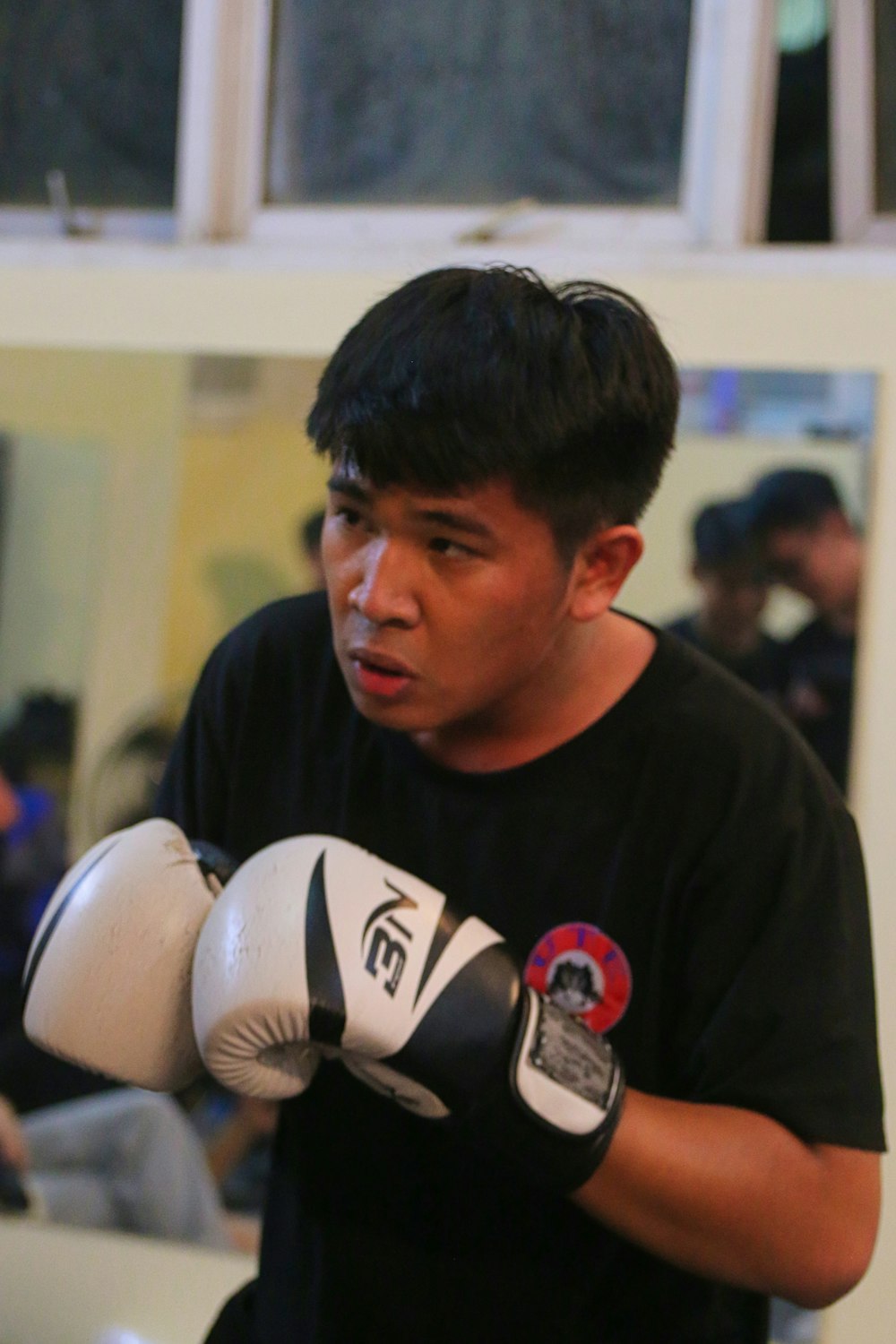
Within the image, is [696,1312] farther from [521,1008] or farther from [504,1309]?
[521,1008]

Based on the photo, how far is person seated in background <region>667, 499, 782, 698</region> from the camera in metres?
1.89

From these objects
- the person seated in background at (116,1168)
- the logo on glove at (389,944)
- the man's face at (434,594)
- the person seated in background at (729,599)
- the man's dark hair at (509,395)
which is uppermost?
the man's dark hair at (509,395)

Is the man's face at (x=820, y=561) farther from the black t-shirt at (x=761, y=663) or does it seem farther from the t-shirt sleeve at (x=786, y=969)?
the t-shirt sleeve at (x=786, y=969)

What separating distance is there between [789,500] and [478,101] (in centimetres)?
87

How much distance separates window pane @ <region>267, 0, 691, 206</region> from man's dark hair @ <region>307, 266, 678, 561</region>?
49.8 inches

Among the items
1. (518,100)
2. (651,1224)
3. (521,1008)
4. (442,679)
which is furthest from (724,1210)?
(518,100)

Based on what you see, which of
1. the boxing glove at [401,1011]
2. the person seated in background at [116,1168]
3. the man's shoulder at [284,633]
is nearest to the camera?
A: the boxing glove at [401,1011]

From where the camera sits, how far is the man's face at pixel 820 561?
1.87 metres

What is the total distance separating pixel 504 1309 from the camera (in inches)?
40.4

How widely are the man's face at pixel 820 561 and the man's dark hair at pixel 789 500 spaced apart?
0.4 inches

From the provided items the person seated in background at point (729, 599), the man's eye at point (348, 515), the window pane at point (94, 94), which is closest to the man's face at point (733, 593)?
the person seated in background at point (729, 599)

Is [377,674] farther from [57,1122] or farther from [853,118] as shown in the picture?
[853,118]

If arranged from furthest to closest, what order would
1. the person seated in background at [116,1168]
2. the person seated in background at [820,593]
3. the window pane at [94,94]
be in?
1. the window pane at [94,94]
2. the person seated in background at [116,1168]
3. the person seated in background at [820,593]

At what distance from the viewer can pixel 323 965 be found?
908mm
